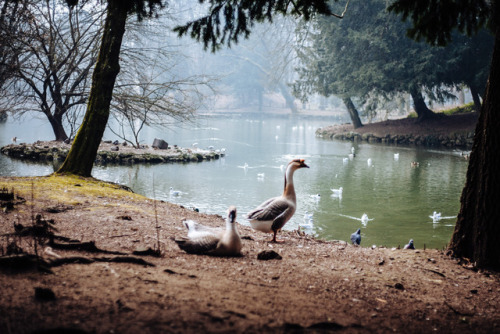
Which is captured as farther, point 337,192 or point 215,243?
point 337,192

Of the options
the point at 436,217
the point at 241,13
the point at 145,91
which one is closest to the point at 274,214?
the point at 241,13

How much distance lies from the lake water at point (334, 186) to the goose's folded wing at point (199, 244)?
2403 mm

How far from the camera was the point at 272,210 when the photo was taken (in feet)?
19.9

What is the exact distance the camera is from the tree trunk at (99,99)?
9.14m

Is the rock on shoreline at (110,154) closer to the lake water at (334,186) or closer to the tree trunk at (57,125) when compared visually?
the tree trunk at (57,125)

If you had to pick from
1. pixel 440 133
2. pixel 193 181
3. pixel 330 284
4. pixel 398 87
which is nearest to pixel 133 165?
pixel 193 181

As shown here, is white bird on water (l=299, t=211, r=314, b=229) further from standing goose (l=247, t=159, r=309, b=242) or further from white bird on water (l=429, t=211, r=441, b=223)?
standing goose (l=247, t=159, r=309, b=242)

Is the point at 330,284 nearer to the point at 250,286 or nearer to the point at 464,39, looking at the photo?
the point at 250,286

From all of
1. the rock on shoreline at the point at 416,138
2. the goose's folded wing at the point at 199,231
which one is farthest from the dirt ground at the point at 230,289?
the rock on shoreline at the point at 416,138

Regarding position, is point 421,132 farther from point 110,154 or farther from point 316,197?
point 110,154

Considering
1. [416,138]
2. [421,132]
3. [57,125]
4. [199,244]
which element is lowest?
[199,244]

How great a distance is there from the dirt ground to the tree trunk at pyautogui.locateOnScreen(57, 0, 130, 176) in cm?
358

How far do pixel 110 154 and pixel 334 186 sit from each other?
32.0 ft

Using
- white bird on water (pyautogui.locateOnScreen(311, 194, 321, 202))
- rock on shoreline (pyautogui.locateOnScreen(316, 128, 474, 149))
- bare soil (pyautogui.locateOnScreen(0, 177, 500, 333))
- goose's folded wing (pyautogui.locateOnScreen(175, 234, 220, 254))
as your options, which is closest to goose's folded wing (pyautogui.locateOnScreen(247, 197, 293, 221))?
bare soil (pyautogui.locateOnScreen(0, 177, 500, 333))
